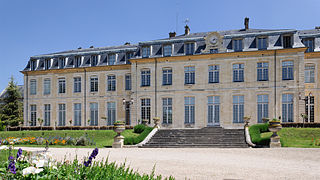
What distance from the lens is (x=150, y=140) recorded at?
746 inches

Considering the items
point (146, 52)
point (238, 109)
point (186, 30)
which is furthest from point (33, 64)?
point (238, 109)

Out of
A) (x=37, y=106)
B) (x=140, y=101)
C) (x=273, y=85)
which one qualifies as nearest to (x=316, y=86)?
(x=273, y=85)

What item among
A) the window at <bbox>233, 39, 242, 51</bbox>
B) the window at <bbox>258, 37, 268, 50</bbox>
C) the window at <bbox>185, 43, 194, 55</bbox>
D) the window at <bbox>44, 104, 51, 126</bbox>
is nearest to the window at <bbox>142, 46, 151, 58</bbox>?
the window at <bbox>185, 43, 194, 55</bbox>

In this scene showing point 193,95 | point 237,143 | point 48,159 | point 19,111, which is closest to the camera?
point 48,159

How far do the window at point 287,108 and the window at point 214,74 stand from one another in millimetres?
5331

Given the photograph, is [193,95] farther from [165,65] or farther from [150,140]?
[150,140]

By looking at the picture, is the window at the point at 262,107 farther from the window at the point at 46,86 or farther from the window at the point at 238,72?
the window at the point at 46,86

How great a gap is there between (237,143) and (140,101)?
36.1 ft

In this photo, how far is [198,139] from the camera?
18.5 metres

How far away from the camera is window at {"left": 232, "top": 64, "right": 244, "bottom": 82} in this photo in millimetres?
24050

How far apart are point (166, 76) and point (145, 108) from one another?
3.30 metres

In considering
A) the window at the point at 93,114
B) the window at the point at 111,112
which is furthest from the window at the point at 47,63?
the window at the point at 111,112

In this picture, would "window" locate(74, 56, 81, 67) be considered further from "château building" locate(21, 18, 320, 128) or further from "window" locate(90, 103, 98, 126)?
"window" locate(90, 103, 98, 126)

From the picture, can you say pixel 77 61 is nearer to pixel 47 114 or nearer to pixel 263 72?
pixel 47 114
